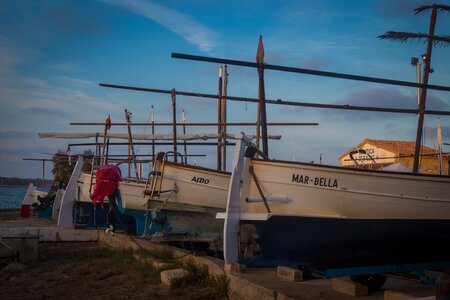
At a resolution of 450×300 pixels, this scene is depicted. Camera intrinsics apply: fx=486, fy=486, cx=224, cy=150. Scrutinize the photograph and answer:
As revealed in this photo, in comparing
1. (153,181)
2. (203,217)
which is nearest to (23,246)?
(153,181)

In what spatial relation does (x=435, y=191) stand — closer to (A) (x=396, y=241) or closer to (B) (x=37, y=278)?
(A) (x=396, y=241)

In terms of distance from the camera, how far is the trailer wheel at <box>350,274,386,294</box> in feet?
22.5

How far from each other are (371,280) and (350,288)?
1.26 feet

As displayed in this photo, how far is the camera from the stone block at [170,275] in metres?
7.86

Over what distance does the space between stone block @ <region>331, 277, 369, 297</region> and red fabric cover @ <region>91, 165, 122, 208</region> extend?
22.1 feet

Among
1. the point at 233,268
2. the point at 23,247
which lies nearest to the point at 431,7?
the point at 233,268

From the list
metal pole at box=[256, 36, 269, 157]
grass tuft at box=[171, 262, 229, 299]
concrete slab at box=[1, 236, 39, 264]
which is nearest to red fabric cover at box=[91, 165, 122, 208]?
concrete slab at box=[1, 236, 39, 264]

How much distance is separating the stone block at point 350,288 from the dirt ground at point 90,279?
1807 mm

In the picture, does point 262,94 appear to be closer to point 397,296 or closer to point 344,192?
point 344,192

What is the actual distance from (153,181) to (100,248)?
3.16 m

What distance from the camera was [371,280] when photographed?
6.86m

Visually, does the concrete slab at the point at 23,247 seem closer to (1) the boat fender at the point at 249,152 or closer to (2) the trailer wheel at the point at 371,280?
(1) the boat fender at the point at 249,152

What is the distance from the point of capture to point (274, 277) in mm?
7805

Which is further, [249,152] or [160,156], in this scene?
[160,156]
